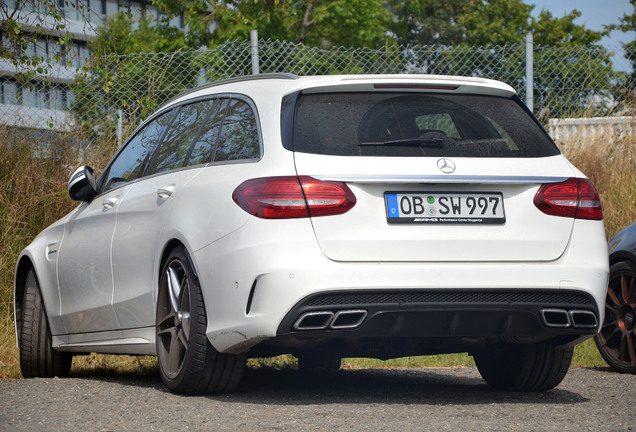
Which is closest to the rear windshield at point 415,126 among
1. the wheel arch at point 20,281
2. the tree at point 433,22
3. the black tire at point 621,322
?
the black tire at point 621,322

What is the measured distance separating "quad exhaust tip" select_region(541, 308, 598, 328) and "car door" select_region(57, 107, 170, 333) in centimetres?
264

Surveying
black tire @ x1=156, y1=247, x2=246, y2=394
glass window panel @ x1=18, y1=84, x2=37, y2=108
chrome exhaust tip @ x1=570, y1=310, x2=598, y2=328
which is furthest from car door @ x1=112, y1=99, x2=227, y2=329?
glass window panel @ x1=18, y1=84, x2=37, y2=108

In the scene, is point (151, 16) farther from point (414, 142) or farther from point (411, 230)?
point (411, 230)

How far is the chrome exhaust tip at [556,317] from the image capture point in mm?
5043

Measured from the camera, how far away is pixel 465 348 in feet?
18.3

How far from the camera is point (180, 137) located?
6.10m

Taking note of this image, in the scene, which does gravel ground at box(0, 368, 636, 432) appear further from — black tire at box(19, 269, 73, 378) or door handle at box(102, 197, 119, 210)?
door handle at box(102, 197, 119, 210)

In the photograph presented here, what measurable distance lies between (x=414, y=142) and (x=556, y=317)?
1095mm

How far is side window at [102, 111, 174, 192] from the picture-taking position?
6.45 metres

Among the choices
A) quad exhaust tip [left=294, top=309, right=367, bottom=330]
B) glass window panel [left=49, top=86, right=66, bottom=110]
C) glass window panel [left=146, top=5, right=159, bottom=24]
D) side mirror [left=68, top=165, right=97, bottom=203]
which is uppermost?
glass window panel [left=146, top=5, right=159, bottom=24]

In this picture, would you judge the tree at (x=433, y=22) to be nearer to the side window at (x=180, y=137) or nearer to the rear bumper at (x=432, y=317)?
→ the side window at (x=180, y=137)

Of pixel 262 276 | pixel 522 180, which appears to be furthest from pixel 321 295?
pixel 522 180

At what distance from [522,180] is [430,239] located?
589mm

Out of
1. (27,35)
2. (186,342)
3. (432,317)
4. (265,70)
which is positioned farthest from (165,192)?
(265,70)
